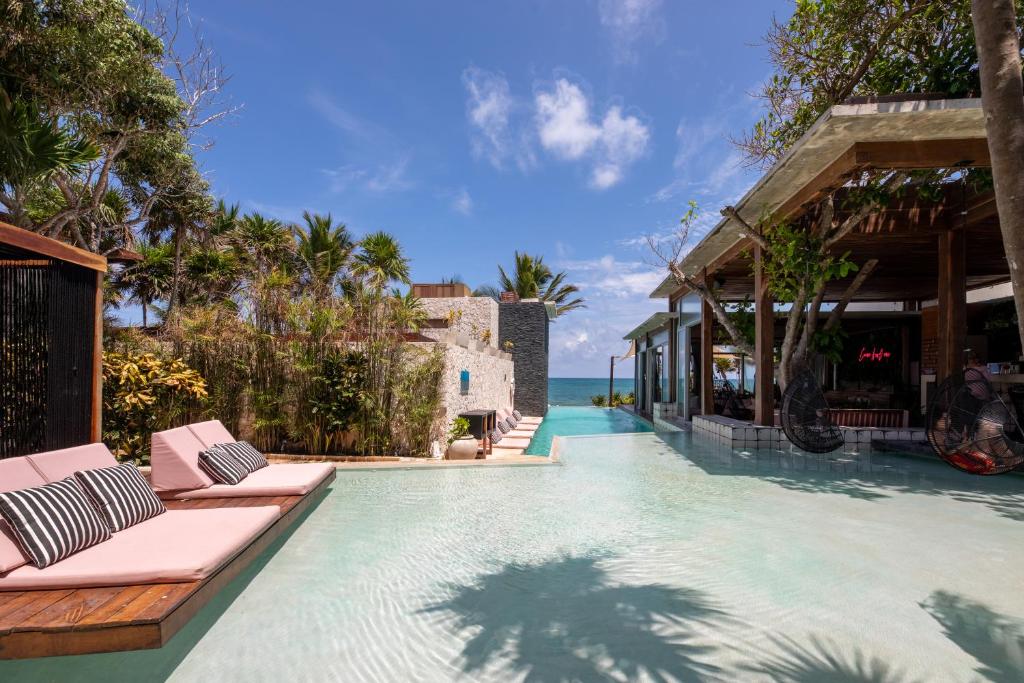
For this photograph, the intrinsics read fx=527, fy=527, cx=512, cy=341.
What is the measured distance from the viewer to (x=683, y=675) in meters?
2.40

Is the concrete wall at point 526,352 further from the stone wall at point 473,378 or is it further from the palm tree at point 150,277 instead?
the palm tree at point 150,277

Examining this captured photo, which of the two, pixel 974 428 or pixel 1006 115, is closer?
pixel 1006 115

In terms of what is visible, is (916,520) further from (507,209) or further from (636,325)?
(507,209)

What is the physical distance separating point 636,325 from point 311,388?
12505 mm

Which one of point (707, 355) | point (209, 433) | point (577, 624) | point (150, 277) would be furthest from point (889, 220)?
point (150, 277)

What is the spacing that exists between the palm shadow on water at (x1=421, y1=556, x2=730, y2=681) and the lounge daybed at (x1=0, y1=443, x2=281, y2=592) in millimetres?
1326

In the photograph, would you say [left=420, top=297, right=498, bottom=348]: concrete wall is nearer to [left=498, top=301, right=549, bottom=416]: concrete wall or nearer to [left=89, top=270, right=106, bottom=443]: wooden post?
[left=498, top=301, right=549, bottom=416]: concrete wall

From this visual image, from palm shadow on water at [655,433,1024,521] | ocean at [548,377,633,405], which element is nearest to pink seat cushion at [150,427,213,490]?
palm shadow on water at [655,433,1024,521]

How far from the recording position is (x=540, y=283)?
1174 inches

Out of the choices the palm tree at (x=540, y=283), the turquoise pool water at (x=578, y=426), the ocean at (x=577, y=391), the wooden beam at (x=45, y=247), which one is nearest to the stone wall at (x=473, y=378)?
the turquoise pool water at (x=578, y=426)

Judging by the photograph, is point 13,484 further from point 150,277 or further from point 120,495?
point 150,277

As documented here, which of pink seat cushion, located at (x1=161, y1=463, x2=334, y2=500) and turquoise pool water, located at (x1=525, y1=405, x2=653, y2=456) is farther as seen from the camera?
turquoise pool water, located at (x1=525, y1=405, x2=653, y2=456)

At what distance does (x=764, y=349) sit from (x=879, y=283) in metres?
5.55

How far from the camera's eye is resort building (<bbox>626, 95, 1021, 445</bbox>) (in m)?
5.70
